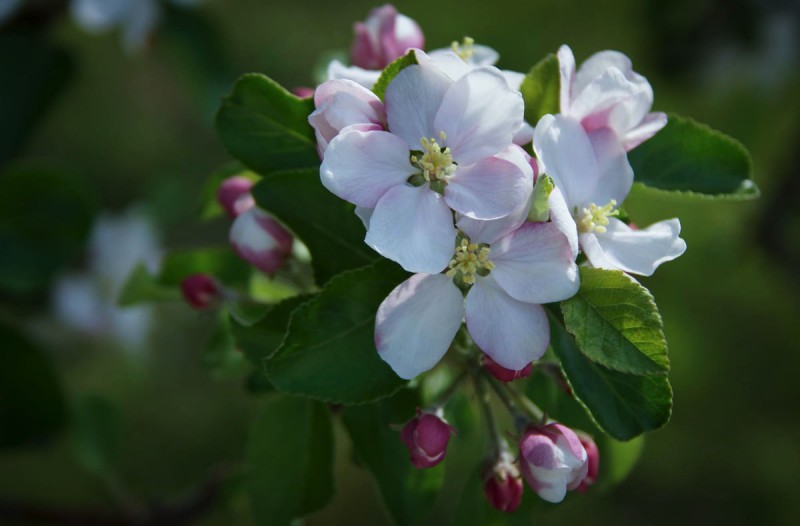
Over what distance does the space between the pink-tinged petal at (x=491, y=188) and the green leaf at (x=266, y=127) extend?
0.15 m

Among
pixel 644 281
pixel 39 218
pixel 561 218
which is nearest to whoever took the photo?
pixel 561 218

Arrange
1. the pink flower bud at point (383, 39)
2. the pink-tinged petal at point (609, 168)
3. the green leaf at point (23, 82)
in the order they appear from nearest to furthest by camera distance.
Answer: the pink-tinged petal at point (609, 168) < the pink flower bud at point (383, 39) < the green leaf at point (23, 82)

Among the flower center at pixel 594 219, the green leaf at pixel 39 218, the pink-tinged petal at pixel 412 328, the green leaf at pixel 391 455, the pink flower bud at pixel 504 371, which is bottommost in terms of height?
the green leaf at pixel 39 218

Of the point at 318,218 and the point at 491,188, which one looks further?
the point at 318,218

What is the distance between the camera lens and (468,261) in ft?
2.02

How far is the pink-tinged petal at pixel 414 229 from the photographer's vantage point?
0.58m

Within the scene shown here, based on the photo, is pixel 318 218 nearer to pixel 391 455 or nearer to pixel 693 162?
pixel 391 455

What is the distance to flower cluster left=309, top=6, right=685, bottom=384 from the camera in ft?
1.94

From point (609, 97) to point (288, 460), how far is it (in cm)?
42

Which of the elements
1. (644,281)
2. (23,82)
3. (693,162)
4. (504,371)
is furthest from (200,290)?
(644,281)

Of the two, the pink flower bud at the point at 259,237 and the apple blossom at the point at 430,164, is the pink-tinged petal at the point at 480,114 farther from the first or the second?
the pink flower bud at the point at 259,237

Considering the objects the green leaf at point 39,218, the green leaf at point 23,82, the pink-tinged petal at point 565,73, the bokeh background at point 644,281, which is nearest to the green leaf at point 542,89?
the pink-tinged petal at point 565,73

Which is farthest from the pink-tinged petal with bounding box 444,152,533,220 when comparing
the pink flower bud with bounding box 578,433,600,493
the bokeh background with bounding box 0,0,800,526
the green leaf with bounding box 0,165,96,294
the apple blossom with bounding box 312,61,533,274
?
the bokeh background with bounding box 0,0,800,526

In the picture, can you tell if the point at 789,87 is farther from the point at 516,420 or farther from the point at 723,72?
the point at 516,420
